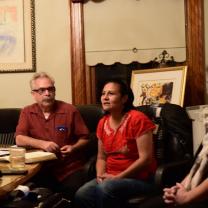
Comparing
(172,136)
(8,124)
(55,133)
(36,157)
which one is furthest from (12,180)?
(8,124)

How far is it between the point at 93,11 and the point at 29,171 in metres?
2.19

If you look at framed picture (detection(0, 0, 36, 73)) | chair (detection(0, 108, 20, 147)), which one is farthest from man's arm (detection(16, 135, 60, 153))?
framed picture (detection(0, 0, 36, 73))

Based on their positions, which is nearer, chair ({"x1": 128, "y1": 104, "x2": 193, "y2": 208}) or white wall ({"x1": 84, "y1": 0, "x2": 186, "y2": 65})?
chair ({"x1": 128, "y1": 104, "x2": 193, "y2": 208})

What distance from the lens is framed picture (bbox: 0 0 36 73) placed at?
3941mm

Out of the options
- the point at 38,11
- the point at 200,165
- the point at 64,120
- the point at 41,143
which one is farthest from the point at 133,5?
the point at 200,165

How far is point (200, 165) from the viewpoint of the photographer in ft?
6.55

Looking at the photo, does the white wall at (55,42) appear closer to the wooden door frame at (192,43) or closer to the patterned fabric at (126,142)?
the wooden door frame at (192,43)

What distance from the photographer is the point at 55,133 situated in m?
2.95

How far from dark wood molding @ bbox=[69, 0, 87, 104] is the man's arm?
1.11 m

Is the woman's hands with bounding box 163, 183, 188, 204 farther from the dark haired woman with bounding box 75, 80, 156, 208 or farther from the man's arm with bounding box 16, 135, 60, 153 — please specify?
the man's arm with bounding box 16, 135, 60, 153

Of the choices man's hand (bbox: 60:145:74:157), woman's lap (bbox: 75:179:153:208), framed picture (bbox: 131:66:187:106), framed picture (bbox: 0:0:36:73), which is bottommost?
woman's lap (bbox: 75:179:153:208)

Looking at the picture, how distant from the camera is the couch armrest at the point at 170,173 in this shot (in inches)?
93.1

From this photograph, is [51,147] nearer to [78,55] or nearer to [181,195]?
[181,195]

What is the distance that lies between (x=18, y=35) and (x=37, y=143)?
1603 millimetres
